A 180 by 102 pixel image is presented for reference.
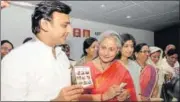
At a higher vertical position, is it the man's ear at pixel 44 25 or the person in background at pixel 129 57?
the man's ear at pixel 44 25

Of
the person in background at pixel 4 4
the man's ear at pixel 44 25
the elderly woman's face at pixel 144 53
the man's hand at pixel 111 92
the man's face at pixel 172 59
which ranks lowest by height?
the man's hand at pixel 111 92

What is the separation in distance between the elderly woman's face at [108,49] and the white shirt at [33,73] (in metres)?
0.12

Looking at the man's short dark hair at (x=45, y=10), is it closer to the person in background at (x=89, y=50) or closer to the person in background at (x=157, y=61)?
the person in background at (x=89, y=50)

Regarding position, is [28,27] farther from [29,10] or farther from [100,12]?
[100,12]

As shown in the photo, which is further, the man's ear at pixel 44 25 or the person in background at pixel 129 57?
the person in background at pixel 129 57

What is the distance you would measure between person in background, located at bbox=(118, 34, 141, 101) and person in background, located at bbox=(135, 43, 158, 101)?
0.8 inches

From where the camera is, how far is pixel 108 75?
2.70 ft

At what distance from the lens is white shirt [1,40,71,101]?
2.06 feet

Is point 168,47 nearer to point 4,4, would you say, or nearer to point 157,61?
point 157,61

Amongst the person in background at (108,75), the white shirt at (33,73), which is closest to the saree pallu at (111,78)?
the person in background at (108,75)

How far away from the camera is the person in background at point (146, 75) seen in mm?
858

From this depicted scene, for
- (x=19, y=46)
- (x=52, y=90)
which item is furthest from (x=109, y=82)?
(x=19, y=46)

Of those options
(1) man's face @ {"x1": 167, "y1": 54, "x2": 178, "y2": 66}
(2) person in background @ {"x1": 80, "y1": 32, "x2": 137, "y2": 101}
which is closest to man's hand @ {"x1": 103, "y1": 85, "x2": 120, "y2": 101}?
(2) person in background @ {"x1": 80, "y1": 32, "x2": 137, "y2": 101}

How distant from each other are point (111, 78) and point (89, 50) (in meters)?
0.13
